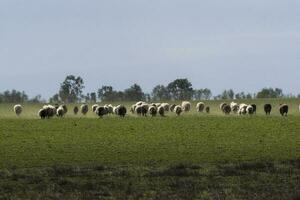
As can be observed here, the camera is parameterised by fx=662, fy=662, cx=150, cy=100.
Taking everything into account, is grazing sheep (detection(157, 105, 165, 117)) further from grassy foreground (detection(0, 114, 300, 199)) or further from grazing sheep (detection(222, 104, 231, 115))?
grassy foreground (detection(0, 114, 300, 199))

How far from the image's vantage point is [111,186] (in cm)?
1844

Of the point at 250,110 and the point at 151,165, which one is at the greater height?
the point at 250,110

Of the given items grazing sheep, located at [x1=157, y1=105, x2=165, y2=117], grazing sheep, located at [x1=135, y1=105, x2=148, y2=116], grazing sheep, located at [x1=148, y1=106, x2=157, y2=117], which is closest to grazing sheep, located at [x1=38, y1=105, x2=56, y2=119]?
grazing sheep, located at [x1=135, y1=105, x2=148, y2=116]

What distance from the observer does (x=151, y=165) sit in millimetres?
24609

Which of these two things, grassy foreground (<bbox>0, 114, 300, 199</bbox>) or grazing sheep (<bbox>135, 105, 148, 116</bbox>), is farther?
Result: grazing sheep (<bbox>135, 105, 148, 116</bbox>)

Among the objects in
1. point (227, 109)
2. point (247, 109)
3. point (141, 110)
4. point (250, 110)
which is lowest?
point (250, 110)

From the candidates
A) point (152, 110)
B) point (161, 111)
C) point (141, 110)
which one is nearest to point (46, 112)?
point (141, 110)

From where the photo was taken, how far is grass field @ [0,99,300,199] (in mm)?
17297

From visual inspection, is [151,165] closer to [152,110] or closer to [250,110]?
[152,110]

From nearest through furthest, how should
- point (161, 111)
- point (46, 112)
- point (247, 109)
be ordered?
→ point (46, 112) → point (161, 111) → point (247, 109)

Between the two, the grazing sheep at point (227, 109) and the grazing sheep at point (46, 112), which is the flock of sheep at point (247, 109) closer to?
the grazing sheep at point (227, 109)

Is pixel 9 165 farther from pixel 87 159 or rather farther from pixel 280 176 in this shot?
pixel 280 176

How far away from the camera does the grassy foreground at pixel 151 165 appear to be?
17281mm

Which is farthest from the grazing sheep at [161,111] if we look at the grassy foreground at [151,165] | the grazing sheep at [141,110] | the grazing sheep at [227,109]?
the grassy foreground at [151,165]
